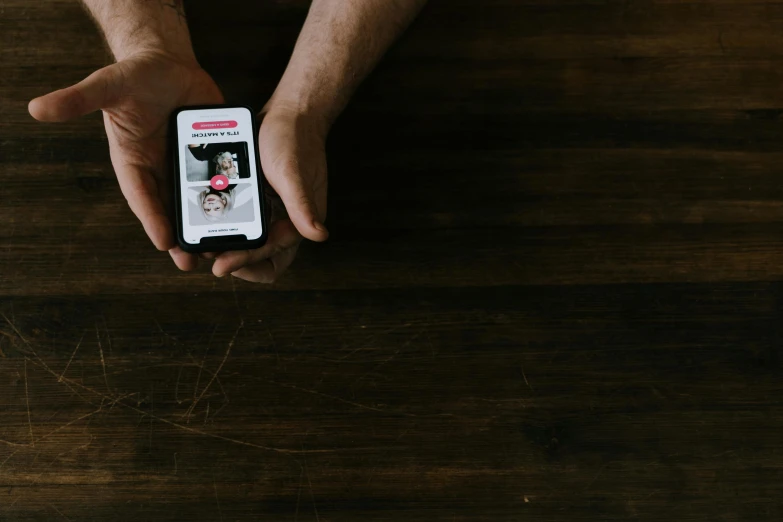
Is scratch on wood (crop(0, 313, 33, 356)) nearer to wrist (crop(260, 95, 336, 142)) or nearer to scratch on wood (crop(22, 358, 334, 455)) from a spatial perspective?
scratch on wood (crop(22, 358, 334, 455))

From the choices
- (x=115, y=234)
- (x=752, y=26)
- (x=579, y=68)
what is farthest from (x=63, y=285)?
(x=752, y=26)

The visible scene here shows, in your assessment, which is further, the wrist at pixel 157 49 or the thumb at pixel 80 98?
the wrist at pixel 157 49

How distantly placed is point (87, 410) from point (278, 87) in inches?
20.2

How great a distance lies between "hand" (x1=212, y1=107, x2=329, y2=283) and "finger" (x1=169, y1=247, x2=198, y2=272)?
→ 1.4 inches

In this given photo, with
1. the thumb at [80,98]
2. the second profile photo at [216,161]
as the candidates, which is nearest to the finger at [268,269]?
the second profile photo at [216,161]

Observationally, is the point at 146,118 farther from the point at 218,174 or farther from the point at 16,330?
the point at 16,330

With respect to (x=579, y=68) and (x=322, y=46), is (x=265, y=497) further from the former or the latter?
(x=579, y=68)

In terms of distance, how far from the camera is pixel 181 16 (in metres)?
0.89

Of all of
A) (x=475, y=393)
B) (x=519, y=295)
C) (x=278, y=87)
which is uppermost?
(x=278, y=87)

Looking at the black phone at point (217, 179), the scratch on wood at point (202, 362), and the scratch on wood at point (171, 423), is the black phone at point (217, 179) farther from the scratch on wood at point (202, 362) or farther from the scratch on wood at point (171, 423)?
the scratch on wood at point (171, 423)

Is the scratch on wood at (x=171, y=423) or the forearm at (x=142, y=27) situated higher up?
the forearm at (x=142, y=27)

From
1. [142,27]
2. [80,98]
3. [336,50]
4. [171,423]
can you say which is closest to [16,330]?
[171,423]

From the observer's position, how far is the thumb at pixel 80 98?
0.65 metres

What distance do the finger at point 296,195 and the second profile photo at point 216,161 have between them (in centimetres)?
4
